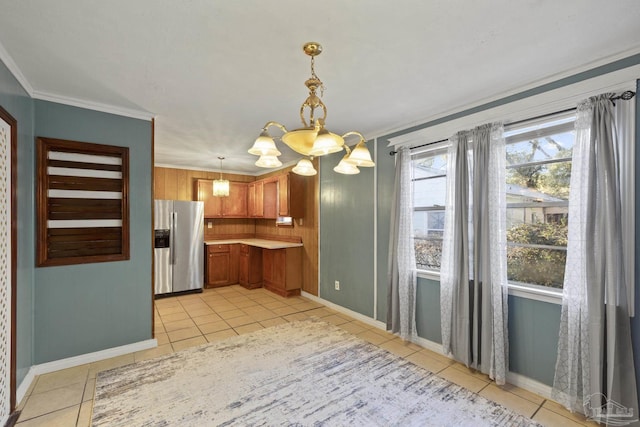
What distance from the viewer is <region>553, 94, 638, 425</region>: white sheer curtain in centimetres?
196

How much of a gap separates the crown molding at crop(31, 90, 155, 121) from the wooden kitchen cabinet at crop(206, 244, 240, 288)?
3279mm

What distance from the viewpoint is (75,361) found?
113 inches

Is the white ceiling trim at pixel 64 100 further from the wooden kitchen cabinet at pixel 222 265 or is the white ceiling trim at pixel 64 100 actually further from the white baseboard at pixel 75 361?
the wooden kitchen cabinet at pixel 222 265

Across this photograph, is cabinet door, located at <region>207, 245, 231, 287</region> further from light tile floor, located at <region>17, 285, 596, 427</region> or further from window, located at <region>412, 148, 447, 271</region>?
window, located at <region>412, 148, 447, 271</region>

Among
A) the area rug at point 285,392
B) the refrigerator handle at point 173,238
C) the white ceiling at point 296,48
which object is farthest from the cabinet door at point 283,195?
the area rug at point 285,392

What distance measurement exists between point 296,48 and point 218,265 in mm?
4955

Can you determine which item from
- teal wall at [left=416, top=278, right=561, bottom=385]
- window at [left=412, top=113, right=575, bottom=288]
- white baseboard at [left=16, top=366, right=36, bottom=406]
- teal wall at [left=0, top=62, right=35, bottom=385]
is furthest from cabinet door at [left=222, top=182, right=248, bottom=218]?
teal wall at [left=416, top=278, right=561, bottom=385]

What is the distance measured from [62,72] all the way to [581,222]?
4078mm

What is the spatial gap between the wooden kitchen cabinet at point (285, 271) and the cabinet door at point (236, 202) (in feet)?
5.31

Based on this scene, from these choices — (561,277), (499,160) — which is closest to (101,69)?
(499,160)

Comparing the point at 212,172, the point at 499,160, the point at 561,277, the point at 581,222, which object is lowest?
the point at 561,277

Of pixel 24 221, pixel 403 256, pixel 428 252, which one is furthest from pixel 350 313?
pixel 24 221

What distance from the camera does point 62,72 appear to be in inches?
91.4

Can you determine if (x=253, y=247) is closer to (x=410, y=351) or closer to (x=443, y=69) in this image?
(x=410, y=351)
